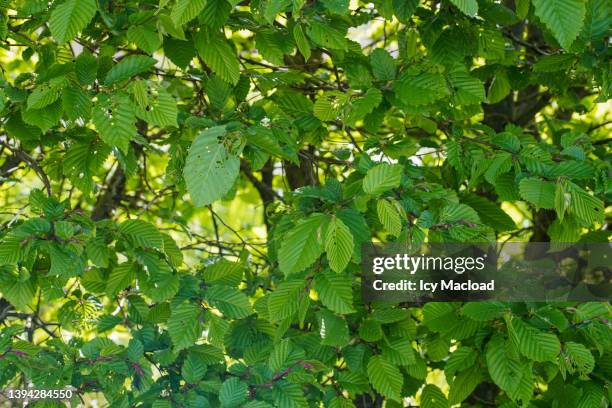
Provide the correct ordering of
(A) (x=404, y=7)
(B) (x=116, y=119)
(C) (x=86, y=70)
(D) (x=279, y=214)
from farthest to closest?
(D) (x=279, y=214)
(A) (x=404, y=7)
(C) (x=86, y=70)
(B) (x=116, y=119)

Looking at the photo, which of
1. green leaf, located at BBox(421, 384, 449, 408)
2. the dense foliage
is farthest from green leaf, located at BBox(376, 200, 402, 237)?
green leaf, located at BBox(421, 384, 449, 408)

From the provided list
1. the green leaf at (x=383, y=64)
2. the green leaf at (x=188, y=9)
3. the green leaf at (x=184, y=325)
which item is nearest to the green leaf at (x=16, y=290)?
the green leaf at (x=184, y=325)

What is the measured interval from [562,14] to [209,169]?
0.82m

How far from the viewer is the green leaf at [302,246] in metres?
1.76

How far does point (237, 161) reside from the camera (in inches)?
69.7

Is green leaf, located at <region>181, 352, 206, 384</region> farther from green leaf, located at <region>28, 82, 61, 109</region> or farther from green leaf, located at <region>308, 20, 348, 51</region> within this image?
green leaf, located at <region>308, 20, 348, 51</region>

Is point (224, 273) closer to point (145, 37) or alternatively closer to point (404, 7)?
point (145, 37)

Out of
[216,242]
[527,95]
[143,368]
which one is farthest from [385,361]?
[527,95]

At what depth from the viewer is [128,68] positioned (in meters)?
1.89

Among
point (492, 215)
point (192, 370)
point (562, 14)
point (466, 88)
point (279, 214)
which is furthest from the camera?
point (279, 214)

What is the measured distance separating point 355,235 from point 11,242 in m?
0.88

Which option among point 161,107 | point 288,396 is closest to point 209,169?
point 161,107

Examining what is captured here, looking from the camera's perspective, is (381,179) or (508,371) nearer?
(381,179)

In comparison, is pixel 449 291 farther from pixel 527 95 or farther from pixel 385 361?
pixel 527 95
